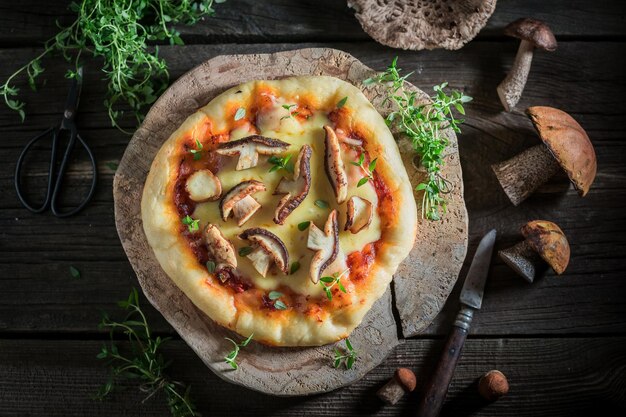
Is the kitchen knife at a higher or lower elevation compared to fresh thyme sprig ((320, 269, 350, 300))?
lower

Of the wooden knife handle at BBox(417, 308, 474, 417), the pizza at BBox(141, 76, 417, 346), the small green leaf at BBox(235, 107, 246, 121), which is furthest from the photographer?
the wooden knife handle at BBox(417, 308, 474, 417)

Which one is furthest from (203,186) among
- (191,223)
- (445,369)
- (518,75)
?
(518,75)

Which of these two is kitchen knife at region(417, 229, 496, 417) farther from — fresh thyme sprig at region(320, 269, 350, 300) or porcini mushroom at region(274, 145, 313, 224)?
porcini mushroom at region(274, 145, 313, 224)

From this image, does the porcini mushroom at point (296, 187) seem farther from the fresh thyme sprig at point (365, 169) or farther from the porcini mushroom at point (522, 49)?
the porcini mushroom at point (522, 49)

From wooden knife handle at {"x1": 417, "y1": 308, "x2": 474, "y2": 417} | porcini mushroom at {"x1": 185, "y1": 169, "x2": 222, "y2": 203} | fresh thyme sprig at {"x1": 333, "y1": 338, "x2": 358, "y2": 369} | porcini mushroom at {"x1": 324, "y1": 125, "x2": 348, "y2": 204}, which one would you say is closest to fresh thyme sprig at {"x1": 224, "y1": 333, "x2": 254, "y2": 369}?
fresh thyme sprig at {"x1": 333, "y1": 338, "x2": 358, "y2": 369}

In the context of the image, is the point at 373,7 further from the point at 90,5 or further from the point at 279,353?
the point at 279,353

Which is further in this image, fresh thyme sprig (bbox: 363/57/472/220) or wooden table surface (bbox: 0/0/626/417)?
wooden table surface (bbox: 0/0/626/417)

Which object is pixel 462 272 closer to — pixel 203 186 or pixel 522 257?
pixel 522 257
